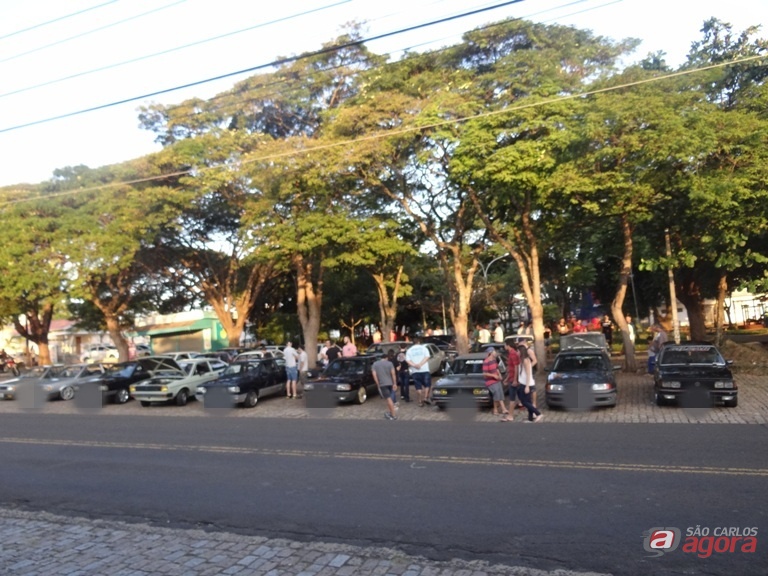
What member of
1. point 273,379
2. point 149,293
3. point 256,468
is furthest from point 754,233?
point 149,293

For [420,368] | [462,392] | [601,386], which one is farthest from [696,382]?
[420,368]

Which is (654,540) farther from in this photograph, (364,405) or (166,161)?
(166,161)

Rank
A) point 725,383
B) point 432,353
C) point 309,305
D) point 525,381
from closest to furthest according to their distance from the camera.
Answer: point 525,381
point 725,383
point 432,353
point 309,305

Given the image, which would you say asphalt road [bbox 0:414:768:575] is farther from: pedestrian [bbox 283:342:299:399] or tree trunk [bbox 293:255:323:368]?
tree trunk [bbox 293:255:323:368]

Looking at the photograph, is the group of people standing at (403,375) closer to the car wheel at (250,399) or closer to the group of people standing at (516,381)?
the group of people standing at (516,381)

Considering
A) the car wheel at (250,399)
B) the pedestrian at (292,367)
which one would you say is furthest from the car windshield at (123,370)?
the pedestrian at (292,367)

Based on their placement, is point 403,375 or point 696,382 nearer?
point 696,382

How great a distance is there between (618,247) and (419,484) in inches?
724

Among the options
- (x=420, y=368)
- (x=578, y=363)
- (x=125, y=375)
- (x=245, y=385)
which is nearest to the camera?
(x=578, y=363)

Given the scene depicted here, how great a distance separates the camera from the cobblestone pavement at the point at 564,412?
14336mm

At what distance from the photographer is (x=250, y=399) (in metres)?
20.2

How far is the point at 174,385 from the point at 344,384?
571 cm

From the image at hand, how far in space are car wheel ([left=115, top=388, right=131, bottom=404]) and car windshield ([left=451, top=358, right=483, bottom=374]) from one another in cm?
1161

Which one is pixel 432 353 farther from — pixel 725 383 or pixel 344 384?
pixel 725 383
